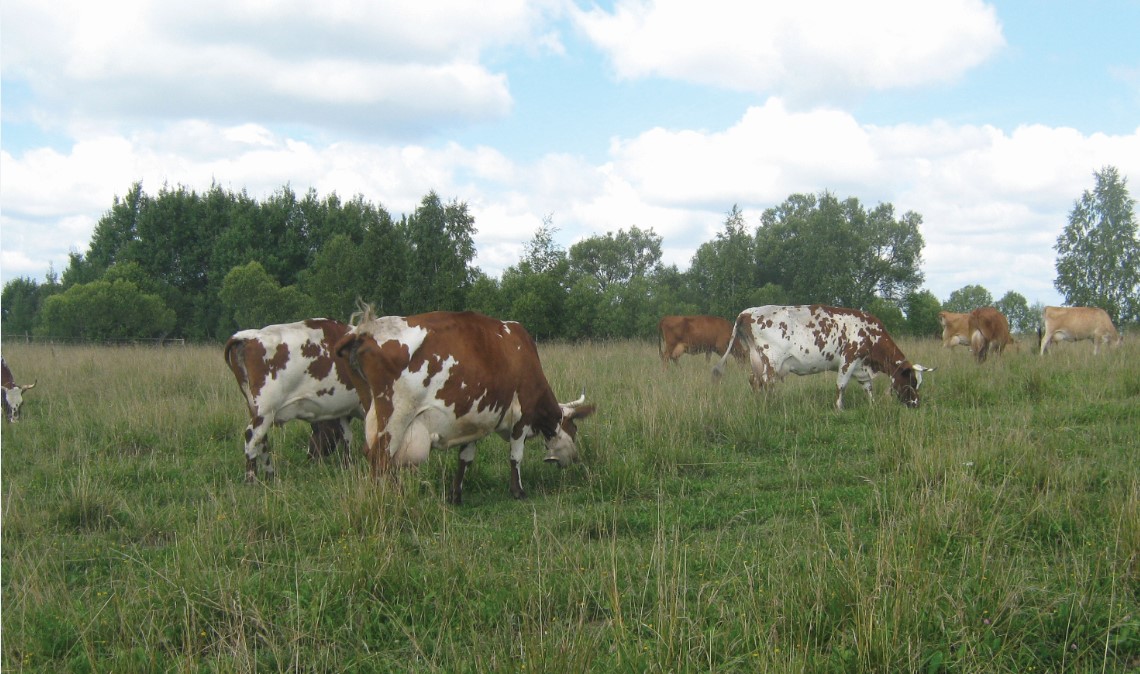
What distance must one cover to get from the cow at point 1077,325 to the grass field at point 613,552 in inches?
602

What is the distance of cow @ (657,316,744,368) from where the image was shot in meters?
23.2

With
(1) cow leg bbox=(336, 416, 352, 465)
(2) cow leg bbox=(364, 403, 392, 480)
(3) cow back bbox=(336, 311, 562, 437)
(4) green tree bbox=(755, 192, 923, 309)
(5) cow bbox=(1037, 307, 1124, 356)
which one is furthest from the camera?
(4) green tree bbox=(755, 192, 923, 309)

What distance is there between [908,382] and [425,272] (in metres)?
25.9

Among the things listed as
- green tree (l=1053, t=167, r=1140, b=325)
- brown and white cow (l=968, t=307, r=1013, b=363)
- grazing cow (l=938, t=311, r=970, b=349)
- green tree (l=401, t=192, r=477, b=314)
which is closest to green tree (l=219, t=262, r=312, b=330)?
green tree (l=401, t=192, r=477, b=314)

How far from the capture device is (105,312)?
4016 centimetres

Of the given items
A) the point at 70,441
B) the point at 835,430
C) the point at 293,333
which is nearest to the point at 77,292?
the point at 70,441

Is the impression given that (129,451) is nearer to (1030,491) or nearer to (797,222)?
A: (1030,491)

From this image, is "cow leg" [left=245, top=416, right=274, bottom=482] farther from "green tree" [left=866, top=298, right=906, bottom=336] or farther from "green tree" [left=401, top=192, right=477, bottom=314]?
"green tree" [left=866, top=298, right=906, bottom=336]

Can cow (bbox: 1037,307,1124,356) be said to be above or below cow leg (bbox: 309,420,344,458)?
above

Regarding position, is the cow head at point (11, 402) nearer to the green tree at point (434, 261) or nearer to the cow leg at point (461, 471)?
the cow leg at point (461, 471)

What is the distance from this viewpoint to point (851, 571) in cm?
428

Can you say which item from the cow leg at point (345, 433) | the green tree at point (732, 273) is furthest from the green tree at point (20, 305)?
the cow leg at point (345, 433)

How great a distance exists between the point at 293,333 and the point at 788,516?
5695 mm

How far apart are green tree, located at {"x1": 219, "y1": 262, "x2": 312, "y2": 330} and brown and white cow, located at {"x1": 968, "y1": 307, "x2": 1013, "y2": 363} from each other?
26109 millimetres
